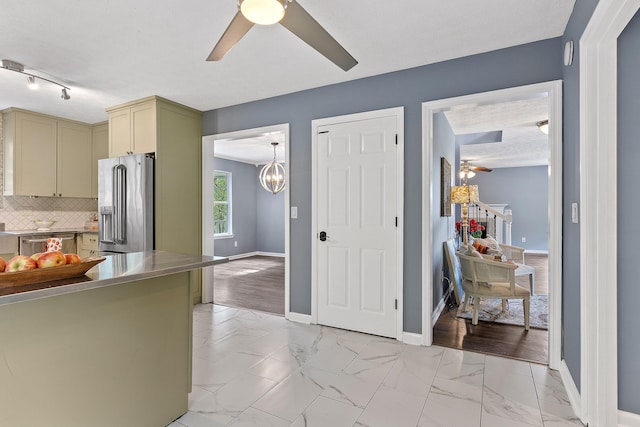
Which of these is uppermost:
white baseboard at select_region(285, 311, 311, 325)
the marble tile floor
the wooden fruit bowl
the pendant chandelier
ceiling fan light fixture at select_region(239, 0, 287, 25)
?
ceiling fan light fixture at select_region(239, 0, 287, 25)

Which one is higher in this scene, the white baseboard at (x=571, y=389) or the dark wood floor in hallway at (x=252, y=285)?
the white baseboard at (x=571, y=389)

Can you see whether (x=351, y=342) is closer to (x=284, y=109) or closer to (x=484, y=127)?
(x=284, y=109)

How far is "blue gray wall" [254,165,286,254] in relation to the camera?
8.60 meters

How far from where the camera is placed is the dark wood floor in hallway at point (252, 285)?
426 cm

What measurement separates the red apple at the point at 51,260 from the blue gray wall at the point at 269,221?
724 cm

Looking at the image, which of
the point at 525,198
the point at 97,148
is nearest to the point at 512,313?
the point at 97,148

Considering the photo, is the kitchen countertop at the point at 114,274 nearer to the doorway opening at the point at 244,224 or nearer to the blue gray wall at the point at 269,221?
the doorway opening at the point at 244,224

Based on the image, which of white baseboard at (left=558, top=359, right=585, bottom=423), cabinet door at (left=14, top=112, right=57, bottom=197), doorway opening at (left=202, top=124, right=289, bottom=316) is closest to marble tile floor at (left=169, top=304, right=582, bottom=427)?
white baseboard at (left=558, top=359, right=585, bottom=423)

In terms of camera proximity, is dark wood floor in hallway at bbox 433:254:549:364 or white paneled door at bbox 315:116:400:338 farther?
white paneled door at bbox 315:116:400:338

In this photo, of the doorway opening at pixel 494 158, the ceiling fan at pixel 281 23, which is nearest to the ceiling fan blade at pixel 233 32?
the ceiling fan at pixel 281 23

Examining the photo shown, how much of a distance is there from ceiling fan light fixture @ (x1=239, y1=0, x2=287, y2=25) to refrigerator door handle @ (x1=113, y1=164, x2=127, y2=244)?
2960 mm

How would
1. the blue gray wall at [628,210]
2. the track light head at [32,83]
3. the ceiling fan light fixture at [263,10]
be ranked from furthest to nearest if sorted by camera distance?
the track light head at [32,83], the blue gray wall at [628,210], the ceiling fan light fixture at [263,10]

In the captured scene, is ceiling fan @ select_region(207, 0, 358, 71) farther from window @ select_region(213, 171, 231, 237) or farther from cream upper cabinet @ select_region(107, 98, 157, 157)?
window @ select_region(213, 171, 231, 237)

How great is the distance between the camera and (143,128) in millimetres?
3811
